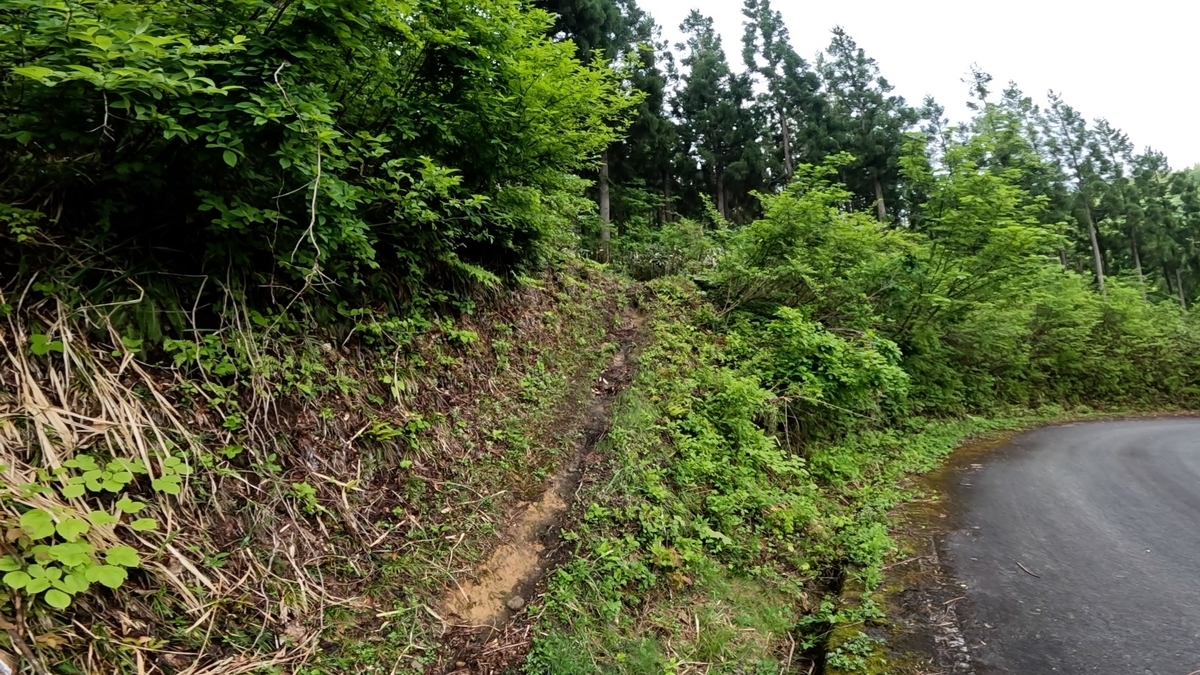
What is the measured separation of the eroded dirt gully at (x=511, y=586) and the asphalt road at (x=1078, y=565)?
2.86 m

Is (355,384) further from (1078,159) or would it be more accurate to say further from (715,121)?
(1078,159)

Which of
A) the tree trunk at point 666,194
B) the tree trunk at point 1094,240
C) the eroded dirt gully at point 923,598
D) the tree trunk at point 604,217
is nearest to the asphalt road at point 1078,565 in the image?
the eroded dirt gully at point 923,598

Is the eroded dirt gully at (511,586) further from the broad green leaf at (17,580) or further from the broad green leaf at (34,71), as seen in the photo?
the broad green leaf at (34,71)

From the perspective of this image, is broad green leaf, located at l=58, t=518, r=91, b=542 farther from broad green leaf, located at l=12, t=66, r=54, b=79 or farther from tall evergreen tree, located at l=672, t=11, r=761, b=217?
tall evergreen tree, located at l=672, t=11, r=761, b=217

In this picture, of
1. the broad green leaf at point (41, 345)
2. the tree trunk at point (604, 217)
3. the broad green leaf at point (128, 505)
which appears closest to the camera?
the broad green leaf at point (128, 505)

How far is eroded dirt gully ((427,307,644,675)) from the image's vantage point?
3.11 metres

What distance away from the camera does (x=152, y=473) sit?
2613mm

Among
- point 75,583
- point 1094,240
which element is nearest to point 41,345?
point 75,583

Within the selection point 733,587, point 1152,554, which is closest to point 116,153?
point 733,587

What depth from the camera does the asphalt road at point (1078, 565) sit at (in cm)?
339

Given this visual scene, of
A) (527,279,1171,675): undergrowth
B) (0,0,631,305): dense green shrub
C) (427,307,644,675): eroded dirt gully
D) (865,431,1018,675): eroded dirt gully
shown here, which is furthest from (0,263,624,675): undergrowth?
(865,431,1018,675): eroded dirt gully

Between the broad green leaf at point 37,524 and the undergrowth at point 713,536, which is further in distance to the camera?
the undergrowth at point 713,536

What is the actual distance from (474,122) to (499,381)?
259 cm

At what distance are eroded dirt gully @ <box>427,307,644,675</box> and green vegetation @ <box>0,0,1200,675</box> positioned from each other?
0.07 m
